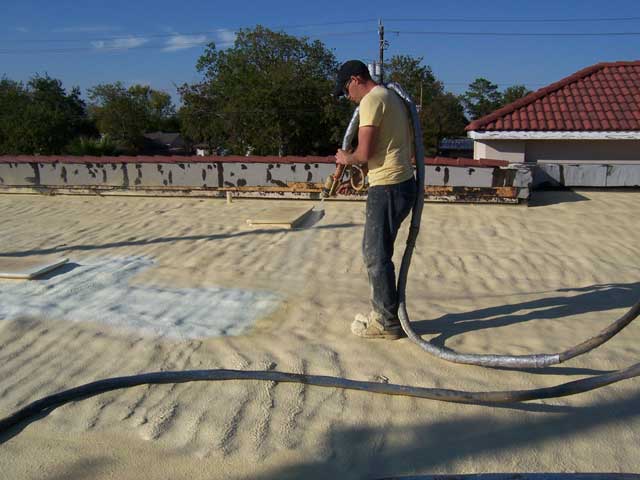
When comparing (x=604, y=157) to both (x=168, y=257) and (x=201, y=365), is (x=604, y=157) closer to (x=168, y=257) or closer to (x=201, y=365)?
(x=168, y=257)

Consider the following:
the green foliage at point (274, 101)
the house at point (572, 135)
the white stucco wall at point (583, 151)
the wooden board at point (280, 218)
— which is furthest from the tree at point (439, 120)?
the wooden board at point (280, 218)

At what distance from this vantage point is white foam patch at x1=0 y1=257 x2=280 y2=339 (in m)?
4.20

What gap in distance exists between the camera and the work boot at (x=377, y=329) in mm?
3744

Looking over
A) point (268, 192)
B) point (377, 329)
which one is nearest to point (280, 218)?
point (268, 192)

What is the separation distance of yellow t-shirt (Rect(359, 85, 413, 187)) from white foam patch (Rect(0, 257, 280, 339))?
5.30ft

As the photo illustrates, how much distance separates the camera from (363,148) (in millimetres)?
3410

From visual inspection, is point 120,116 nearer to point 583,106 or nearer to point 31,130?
point 31,130

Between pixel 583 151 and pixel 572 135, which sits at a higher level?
pixel 572 135

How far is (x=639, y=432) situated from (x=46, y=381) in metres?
3.32

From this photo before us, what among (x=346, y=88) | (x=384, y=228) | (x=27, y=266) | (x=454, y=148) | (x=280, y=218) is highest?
(x=346, y=88)

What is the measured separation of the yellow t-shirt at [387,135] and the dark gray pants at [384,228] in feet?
0.24

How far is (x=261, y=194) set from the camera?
425 inches

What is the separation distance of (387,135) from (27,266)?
4.24 meters

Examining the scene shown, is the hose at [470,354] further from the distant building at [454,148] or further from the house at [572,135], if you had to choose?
the distant building at [454,148]
